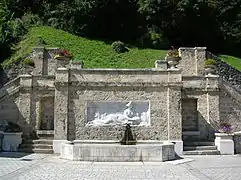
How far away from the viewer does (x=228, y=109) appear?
19422 millimetres

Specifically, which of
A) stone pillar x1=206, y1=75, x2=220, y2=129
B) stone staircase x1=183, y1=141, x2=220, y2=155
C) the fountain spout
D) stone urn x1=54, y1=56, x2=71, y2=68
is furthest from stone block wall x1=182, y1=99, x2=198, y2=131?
stone urn x1=54, y1=56, x2=71, y2=68

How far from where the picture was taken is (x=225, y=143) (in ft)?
57.7

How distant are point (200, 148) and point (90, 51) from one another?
52.9ft

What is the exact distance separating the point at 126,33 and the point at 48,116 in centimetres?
2112

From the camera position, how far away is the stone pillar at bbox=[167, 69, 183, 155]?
17578 millimetres

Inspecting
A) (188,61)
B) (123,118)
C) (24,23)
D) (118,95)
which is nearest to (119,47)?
(188,61)

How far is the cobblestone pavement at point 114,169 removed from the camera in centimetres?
1105

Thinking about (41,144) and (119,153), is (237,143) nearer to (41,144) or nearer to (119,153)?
(119,153)

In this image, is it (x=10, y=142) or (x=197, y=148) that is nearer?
(x=197, y=148)

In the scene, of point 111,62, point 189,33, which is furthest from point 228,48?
point 111,62

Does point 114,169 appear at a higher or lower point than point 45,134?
lower

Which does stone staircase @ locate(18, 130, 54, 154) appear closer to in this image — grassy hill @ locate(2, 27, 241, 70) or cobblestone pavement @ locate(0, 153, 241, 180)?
cobblestone pavement @ locate(0, 153, 241, 180)

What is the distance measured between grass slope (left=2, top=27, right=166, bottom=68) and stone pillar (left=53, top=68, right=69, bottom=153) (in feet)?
31.0

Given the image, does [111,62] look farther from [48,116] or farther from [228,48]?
[228,48]
